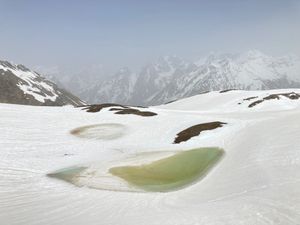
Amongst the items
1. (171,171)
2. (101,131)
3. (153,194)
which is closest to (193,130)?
(101,131)

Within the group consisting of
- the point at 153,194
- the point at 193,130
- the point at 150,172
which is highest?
the point at 193,130

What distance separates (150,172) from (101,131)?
2293cm

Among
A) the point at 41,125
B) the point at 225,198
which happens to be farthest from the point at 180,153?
the point at 41,125

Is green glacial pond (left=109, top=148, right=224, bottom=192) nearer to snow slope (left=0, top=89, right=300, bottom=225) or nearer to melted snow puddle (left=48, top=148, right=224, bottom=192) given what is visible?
melted snow puddle (left=48, top=148, right=224, bottom=192)

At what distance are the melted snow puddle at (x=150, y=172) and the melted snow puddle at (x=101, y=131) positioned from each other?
12.6 metres

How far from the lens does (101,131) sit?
5222 cm

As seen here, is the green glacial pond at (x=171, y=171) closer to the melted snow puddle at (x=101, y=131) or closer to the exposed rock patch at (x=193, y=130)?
the exposed rock patch at (x=193, y=130)

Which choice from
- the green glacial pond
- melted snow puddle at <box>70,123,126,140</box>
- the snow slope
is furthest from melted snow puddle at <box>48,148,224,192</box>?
melted snow puddle at <box>70,123,126,140</box>

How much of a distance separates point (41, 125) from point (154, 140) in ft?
61.6

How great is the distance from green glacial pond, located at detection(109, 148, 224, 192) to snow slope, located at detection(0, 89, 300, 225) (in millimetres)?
1313

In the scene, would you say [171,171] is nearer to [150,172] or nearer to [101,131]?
[150,172]

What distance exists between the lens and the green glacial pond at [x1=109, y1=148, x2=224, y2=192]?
26.8 meters

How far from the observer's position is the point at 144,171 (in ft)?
102

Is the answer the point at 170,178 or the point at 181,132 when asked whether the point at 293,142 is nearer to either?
the point at 170,178
